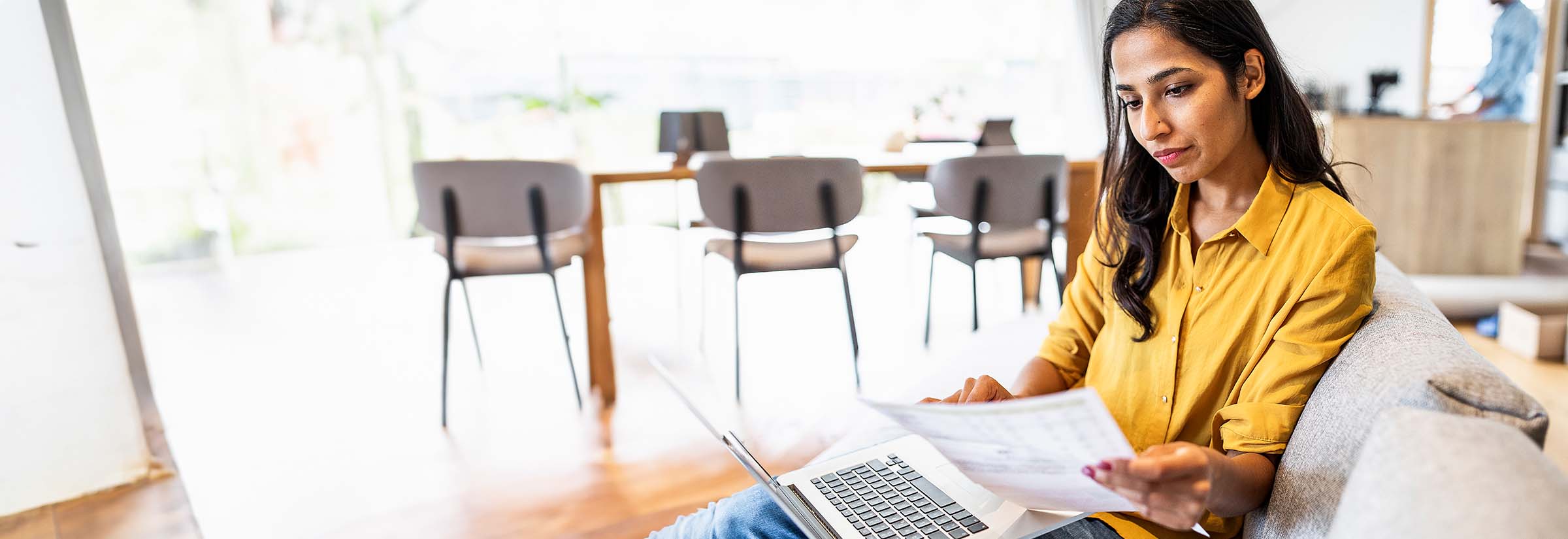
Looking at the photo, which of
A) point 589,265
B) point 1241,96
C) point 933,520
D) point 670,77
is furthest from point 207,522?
point 670,77

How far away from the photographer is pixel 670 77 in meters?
6.00

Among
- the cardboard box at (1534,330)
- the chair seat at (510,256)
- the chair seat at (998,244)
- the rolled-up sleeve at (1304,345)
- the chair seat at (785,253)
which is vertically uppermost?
the rolled-up sleeve at (1304,345)

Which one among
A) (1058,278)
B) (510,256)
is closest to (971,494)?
(510,256)

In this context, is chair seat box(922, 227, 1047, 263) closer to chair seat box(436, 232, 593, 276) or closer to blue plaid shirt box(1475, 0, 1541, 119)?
chair seat box(436, 232, 593, 276)

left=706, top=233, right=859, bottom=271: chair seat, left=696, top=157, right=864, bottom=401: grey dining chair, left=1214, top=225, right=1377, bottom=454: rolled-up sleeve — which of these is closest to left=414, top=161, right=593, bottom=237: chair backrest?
left=696, top=157, right=864, bottom=401: grey dining chair

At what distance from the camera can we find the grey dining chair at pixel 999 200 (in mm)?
2730

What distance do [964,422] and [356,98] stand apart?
5.58 metres

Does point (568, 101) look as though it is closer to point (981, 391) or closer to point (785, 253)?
point (785, 253)

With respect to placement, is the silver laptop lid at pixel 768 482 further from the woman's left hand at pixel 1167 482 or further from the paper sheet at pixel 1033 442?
the woman's left hand at pixel 1167 482

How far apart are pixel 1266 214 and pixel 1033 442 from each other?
0.46 m

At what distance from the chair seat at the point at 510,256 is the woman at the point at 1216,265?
1.58 meters

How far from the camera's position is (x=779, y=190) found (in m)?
2.48

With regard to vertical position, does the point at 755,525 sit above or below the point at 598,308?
above

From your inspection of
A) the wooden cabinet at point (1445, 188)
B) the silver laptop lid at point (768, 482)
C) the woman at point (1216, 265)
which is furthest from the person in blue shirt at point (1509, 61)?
the silver laptop lid at point (768, 482)
